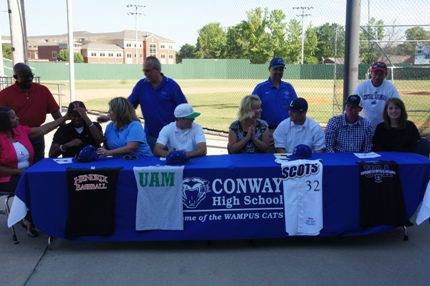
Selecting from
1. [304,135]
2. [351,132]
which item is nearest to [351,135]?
[351,132]

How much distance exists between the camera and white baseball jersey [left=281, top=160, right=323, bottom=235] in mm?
4406

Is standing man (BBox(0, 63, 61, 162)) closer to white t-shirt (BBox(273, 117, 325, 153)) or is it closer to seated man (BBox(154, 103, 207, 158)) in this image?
seated man (BBox(154, 103, 207, 158))

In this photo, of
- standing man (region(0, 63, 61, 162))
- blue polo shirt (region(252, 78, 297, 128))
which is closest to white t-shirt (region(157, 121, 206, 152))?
blue polo shirt (region(252, 78, 297, 128))

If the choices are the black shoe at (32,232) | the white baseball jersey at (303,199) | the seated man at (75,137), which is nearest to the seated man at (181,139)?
the seated man at (75,137)

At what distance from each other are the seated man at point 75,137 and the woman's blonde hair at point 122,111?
14.6 inches

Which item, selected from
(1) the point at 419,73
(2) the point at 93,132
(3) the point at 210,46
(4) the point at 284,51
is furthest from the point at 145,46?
(2) the point at 93,132

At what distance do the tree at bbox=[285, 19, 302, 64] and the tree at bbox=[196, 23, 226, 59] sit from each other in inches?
474

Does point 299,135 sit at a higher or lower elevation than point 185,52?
lower

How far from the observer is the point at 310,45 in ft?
182

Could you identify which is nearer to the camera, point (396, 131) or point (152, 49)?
point (396, 131)

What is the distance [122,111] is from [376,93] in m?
3.09

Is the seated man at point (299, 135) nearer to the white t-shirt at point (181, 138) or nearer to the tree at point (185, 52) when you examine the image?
the white t-shirt at point (181, 138)

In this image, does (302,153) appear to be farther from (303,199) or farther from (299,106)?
(299,106)

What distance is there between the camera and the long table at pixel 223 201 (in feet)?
14.3
